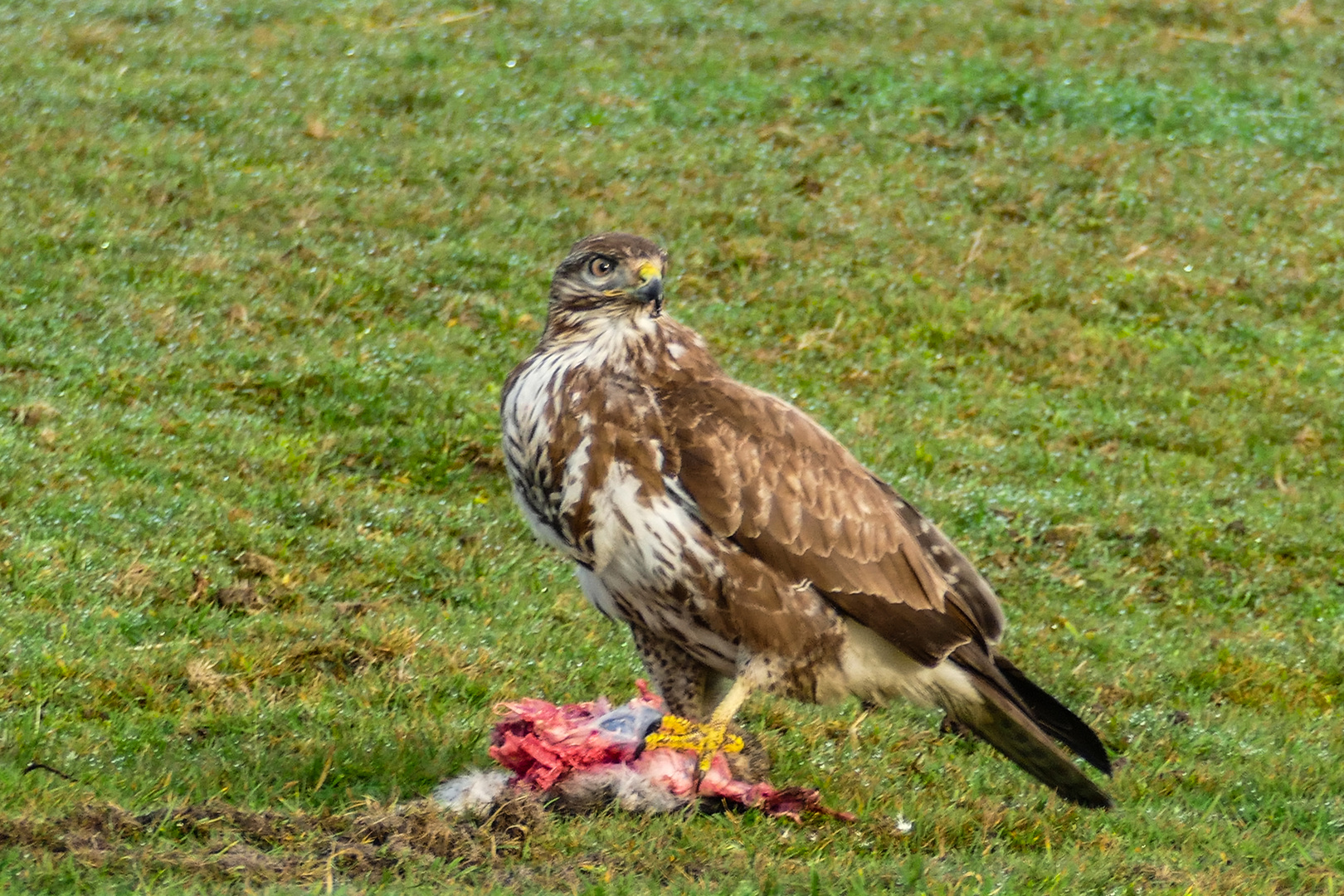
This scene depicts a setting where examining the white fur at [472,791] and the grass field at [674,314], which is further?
the grass field at [674,314]

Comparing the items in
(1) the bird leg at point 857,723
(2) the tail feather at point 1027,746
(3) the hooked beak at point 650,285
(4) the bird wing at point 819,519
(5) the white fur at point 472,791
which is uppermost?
(3) the hooked beak at point 650,285

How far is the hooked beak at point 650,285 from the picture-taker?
5.29m

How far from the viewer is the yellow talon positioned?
18.1 ft

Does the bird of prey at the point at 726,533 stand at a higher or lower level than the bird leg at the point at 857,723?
higher

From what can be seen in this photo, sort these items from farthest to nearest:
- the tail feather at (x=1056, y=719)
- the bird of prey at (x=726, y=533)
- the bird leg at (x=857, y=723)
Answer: the bird leg at (x=857, y=723)
the tail feather at (x=1056, y=719)
the bird of prey at (x=726, y=533)

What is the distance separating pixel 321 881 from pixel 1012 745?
8.35 ft

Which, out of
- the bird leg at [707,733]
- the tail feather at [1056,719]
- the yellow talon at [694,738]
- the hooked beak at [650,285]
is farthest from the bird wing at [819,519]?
the yellow talon at [694,738]

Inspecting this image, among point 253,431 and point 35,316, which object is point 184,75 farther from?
point 253,431

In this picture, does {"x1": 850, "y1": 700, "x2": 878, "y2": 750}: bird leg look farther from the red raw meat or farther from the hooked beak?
the hooked beak

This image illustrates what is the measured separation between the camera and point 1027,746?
5.70 metres

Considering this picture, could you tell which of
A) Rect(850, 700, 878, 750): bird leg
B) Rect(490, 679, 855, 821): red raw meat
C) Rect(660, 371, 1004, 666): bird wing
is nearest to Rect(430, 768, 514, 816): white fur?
Rect(490, 679, 855, 821): red raw meat

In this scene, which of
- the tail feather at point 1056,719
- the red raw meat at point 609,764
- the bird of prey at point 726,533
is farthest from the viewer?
the tail feather at point 1056,719

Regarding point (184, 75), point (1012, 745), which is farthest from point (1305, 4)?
point (1012, 745)

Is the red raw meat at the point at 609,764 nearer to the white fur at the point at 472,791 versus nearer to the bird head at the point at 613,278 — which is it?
the white fur at the point at 472,791
